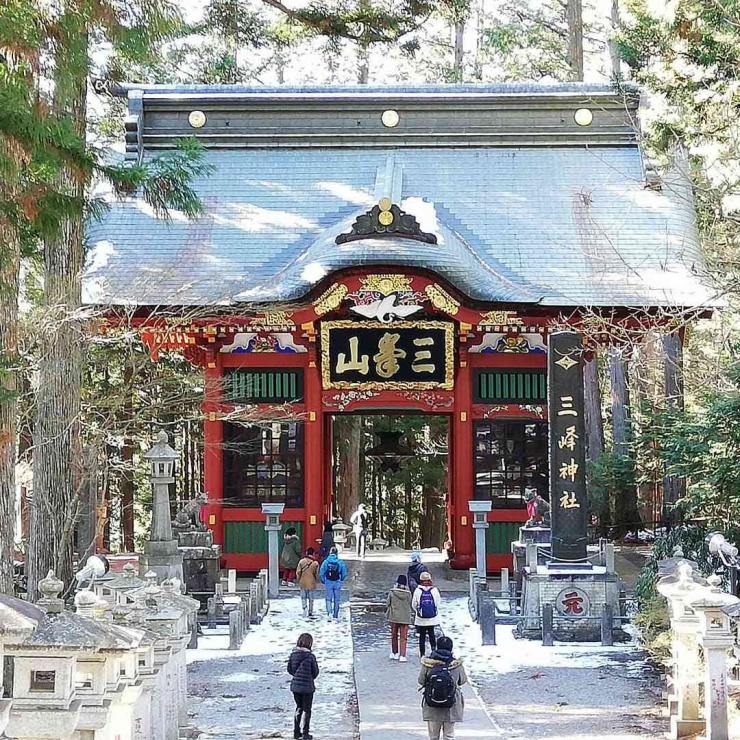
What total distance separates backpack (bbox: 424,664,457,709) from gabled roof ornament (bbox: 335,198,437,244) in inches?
378

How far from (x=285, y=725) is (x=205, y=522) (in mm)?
8140

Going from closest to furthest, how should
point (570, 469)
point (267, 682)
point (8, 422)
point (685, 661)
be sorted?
1. point (685, 661)
2. point (8, 422)
3. point (267, 682)
4. point (570, 469)

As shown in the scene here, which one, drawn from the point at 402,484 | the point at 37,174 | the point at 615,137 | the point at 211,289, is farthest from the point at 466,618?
the point at 402,484

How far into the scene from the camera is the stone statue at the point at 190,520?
16219mm

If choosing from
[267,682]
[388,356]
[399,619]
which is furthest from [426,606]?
[388,356]

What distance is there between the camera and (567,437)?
14094 mm

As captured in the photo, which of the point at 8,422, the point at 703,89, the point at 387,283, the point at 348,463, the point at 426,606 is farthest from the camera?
the point at 348,463

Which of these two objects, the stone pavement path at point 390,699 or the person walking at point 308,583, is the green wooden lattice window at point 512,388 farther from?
the stone pavement path at point 390,699

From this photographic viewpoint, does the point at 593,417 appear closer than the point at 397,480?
Yes

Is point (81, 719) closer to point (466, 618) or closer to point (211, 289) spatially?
point (466, 618)

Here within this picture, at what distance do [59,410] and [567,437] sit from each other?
5.95 meters

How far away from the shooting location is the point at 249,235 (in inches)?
771

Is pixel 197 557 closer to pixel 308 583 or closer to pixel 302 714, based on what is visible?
pixel 308 583

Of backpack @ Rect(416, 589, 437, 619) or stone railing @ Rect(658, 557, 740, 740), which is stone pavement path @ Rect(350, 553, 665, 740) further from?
backpack @ Rect(416, 589, 437, 619)
